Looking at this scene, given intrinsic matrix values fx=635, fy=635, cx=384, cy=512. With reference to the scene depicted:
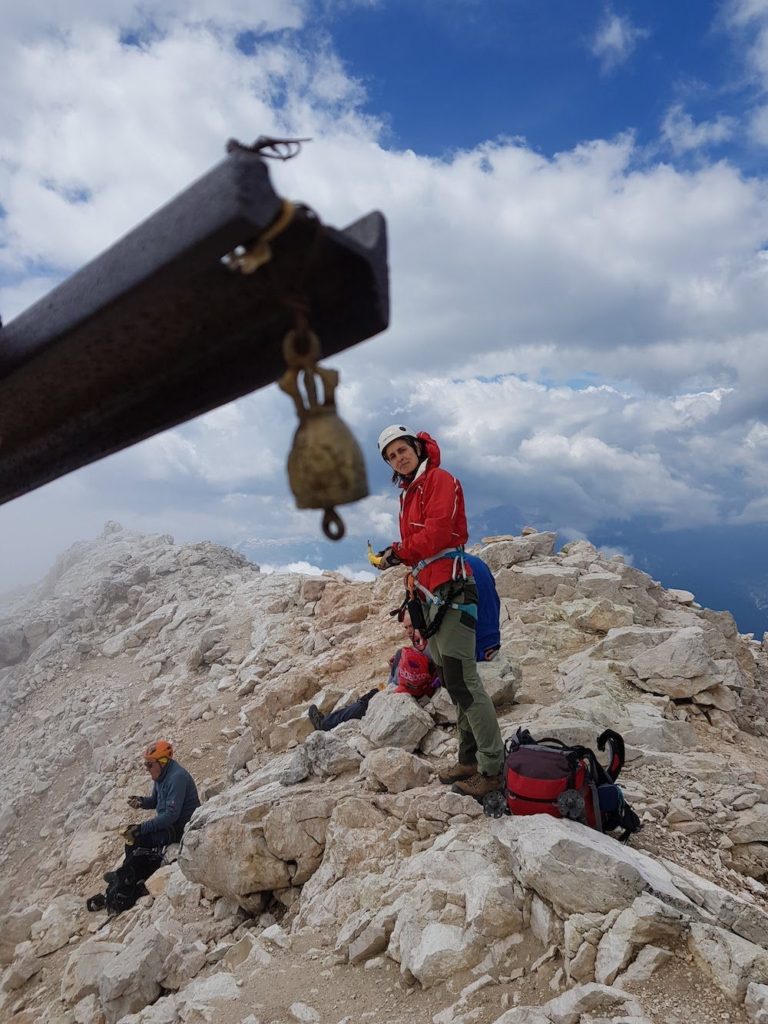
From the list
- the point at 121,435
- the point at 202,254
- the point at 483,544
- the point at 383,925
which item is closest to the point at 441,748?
the point at 383,925

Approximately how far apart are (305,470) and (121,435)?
952 mm

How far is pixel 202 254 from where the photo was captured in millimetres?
1649

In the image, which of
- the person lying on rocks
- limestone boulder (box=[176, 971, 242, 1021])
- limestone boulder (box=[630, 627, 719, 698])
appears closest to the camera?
limestone boulder (box=[176, 971, 242, 1021])

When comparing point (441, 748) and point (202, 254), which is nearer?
point (202, 254)

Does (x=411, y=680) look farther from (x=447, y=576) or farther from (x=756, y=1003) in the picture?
(x=756, y=1003)

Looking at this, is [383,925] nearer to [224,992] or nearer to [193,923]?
[224,992]

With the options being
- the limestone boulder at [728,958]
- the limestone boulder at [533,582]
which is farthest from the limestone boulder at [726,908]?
the limestone boulder at [533,582]

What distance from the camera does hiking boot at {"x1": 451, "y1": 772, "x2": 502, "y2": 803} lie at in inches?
202

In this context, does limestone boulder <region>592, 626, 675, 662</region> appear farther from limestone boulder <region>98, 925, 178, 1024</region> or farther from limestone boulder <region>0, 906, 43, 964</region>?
limestone boulder <region>0, 906, 43, 964</region>

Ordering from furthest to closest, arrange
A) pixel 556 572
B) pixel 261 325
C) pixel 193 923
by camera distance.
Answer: pixel 556 572, pixel 193 923, pixel 261 325

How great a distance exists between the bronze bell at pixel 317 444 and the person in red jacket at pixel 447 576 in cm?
324

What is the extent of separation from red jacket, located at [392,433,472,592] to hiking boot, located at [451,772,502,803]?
5.32 feet

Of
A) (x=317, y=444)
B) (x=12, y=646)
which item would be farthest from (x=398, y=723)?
(x=12, y=646)

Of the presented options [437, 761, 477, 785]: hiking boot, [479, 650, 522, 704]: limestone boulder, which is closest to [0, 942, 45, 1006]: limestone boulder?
[437, 761, 477, 785]: hiking boot
